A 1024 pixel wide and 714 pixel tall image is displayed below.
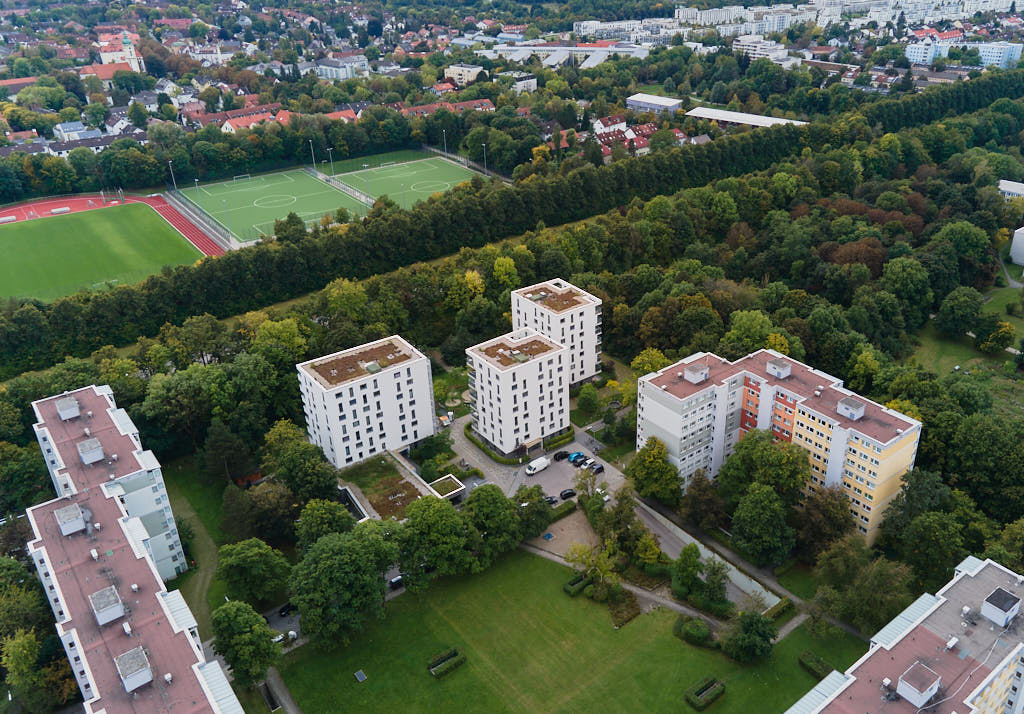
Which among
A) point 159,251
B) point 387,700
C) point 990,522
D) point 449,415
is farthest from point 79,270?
point 990,522

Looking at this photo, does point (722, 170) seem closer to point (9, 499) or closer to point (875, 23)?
point (9, 499)

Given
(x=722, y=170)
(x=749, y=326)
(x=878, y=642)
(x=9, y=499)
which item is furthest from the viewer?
(x=722, y=170)

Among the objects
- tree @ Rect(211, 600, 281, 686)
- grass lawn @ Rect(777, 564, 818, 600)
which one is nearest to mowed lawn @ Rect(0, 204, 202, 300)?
tree @ Rect(211, 600, 281, 686)

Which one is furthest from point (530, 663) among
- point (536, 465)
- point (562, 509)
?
point (536, 465)

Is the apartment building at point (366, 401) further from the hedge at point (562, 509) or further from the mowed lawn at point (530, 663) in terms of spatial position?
the mowed lawn at point (530, 663)

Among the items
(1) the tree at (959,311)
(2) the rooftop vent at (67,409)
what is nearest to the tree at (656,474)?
(2) the rooftop vent at (67,409)
